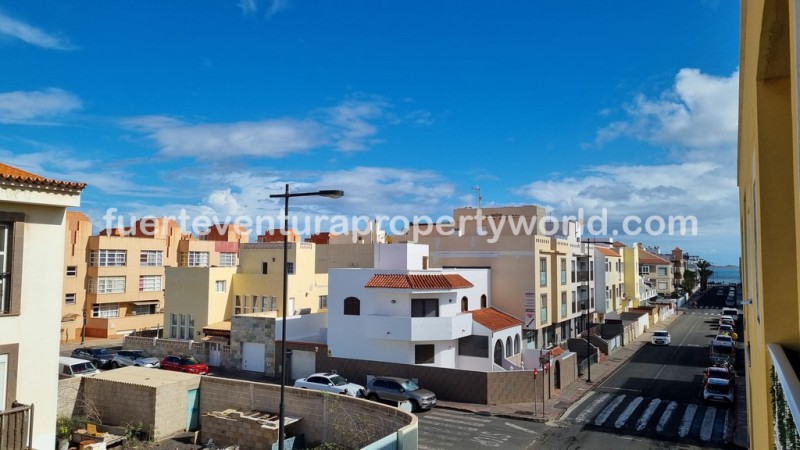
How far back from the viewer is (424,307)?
1205 inches

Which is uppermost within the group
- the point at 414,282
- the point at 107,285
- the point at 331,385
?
the point at 414,282

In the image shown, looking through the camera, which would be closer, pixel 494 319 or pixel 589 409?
pixel 589 409

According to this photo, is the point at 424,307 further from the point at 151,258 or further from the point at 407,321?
the point at 151,258

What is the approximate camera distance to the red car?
107 ft

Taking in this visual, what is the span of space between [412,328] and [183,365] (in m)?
15.1

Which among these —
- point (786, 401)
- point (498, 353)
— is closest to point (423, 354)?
point (498, 353)

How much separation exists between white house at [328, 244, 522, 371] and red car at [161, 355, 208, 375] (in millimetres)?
8665

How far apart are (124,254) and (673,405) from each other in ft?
155

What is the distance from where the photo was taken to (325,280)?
44.2m

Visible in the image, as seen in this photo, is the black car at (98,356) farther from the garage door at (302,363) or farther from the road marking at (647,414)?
the road marking at (647,414)

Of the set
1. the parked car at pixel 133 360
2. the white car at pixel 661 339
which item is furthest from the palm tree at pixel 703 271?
the parked car at pixel 133 360

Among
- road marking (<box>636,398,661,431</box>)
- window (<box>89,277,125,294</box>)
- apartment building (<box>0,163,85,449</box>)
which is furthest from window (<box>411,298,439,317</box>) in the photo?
window (<box>89,277,125,294</box>)

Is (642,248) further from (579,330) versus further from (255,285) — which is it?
(255,285)

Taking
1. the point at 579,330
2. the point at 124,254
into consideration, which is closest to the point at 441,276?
the point at 579,330
